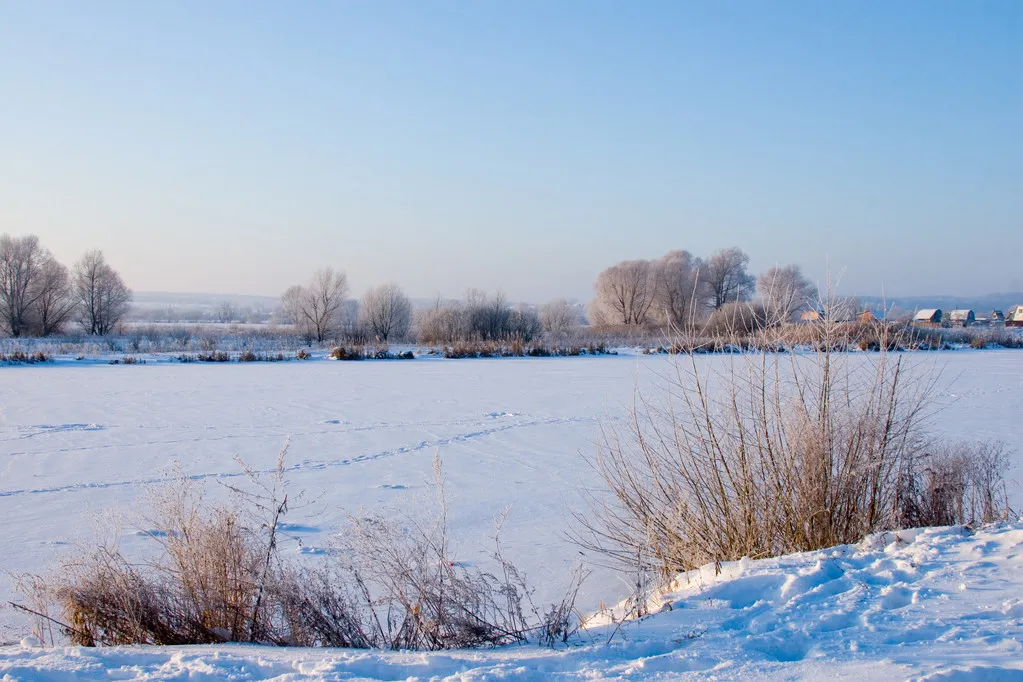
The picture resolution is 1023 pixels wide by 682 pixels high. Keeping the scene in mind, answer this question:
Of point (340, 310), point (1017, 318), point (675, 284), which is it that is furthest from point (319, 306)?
point (1017, 318)

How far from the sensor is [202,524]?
14.6 feet

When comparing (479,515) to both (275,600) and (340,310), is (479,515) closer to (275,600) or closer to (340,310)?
(275,600)

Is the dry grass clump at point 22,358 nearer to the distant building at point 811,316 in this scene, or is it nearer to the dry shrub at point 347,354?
the dry shrub at point 347,354

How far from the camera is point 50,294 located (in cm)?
4106

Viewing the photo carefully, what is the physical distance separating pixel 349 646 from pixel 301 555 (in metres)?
2.01

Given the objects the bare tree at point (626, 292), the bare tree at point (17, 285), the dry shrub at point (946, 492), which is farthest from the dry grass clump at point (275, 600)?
the bare tree at point (626, 292)

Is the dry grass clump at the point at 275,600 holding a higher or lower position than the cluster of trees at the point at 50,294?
lower

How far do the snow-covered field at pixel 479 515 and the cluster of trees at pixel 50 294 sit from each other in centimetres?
2460

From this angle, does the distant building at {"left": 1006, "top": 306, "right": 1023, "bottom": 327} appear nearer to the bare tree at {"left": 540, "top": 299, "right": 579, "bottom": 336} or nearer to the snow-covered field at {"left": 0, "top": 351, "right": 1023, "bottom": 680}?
the bare tree at {"left": 540, "top": 299, "right": 579, "bottom": 336}

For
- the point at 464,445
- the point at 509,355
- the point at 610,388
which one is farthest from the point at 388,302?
the point at 464,445

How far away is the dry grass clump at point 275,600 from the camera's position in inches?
150

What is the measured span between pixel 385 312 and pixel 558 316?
A: 457 inches

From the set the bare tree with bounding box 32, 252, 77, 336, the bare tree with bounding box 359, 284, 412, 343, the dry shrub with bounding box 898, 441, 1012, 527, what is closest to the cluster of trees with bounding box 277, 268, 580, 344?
the bare tree with bounding box 359, 284, 412, 343

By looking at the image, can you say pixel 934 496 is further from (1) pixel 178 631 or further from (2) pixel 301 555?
(1) pixel 178 631
